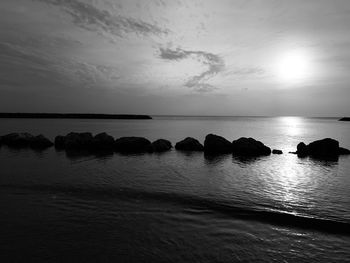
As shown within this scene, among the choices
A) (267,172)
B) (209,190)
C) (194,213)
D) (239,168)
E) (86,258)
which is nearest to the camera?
(86,258)

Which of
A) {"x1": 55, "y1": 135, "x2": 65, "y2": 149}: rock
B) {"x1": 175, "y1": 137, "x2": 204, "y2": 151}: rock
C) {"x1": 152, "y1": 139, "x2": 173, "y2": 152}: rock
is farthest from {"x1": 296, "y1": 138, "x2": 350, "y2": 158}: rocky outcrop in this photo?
{"x1": 55, "y1": 135, "x2": 65, "y2": 149}: rock

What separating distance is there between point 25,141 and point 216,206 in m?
32.8

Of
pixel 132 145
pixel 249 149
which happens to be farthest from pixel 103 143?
pixel 249 149

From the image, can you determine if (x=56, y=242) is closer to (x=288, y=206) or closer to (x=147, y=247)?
(x=147, y=247)

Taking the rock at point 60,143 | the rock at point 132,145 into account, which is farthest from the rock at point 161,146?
the rock at point 60,143

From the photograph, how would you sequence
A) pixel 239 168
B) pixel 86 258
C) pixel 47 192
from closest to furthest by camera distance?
pixel 86 258, pixel 47 192, pixel 239 168

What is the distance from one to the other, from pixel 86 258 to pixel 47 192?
7638 mm

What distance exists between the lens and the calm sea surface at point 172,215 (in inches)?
298

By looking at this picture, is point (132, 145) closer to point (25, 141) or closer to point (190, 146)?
point (190, 146)

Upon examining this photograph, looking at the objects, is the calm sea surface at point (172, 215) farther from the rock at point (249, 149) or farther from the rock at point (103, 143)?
the rock at point (103, 143)

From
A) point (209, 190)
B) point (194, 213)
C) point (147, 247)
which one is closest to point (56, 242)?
point (147, 247)

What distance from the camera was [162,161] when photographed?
24.1 meters

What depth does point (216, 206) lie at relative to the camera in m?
11.7

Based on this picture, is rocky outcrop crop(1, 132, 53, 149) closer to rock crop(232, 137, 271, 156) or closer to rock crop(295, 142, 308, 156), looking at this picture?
rock crop(232, 137, 271, 156)
